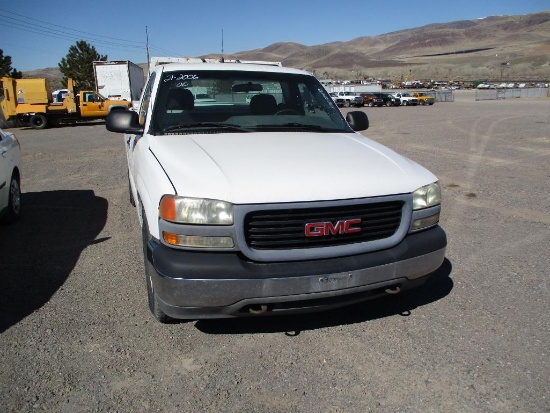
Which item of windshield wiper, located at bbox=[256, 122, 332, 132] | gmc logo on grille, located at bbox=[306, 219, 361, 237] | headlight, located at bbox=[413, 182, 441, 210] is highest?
windshield wiper, located at bbox=[256, 122, 332, 132]

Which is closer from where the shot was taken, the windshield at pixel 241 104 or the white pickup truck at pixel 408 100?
the windshield at pixel 241 104

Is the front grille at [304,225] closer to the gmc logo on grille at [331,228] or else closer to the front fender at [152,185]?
the gmc logo on grille at [331,228]

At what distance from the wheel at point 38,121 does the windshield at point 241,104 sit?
20.9 metres

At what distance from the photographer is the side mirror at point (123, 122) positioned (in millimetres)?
3959

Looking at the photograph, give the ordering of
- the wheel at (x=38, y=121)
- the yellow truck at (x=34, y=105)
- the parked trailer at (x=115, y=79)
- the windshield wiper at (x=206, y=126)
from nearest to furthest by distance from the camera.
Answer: the windshield wiper at (x=206, y=126), the yellow truck at (x=34, y=105), the wheel at (x=38, y=121), the parked trailer at (x=115, y=79)

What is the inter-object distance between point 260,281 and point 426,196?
131 cm

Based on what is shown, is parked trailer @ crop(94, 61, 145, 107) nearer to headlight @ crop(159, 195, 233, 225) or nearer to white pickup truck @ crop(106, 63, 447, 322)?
white pickup truck @ crop(106, 63, 447, 322)

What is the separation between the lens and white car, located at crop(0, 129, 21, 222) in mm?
5383

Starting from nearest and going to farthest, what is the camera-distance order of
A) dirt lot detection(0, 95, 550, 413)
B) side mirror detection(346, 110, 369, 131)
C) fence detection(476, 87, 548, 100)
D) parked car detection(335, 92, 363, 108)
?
dirt lot detection(0, 95, 550, 413), side mirror detection(346, 110, 369, 131), parked car detection(335, 92, 363, 108), fence detection(476, 87, 548, 100)

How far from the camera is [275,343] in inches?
122

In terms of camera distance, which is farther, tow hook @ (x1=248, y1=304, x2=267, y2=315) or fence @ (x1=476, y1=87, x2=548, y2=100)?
fence @ (x1=476, y1=87, x2=548, y2=100)

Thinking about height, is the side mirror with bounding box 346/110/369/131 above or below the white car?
above

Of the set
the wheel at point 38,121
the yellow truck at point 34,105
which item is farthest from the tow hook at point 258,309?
the wheel at point 38,121

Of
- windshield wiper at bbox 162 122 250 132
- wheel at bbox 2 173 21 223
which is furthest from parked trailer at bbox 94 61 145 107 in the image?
windshield wiper at bbox 162 122 250 132
